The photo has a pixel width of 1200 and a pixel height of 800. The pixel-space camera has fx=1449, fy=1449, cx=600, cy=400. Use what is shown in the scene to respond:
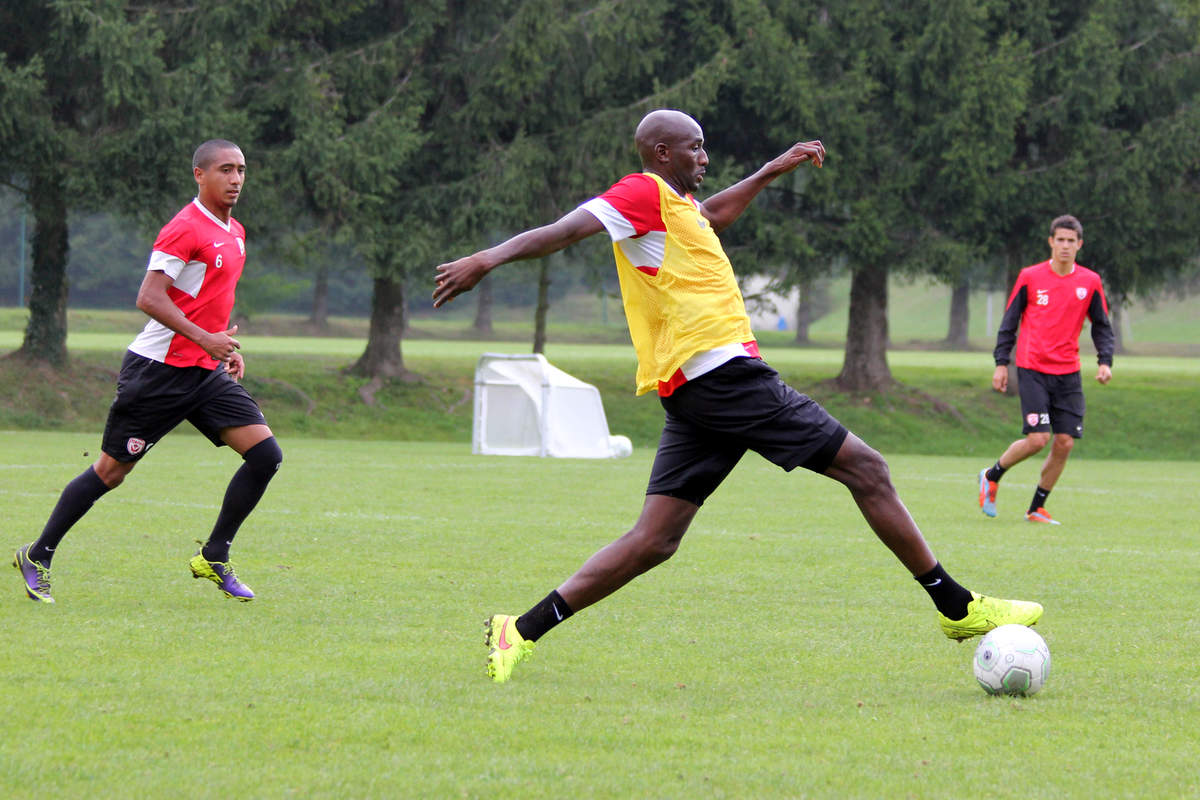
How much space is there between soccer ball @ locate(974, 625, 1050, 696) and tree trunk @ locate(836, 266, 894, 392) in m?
25.7

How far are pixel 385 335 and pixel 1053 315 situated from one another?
63.7 feet

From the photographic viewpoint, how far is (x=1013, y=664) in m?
5.26

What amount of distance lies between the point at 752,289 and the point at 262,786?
29.7 metres

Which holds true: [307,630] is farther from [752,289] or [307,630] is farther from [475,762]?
[752,289]

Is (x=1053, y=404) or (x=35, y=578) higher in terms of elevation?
(x=1053, y=404)

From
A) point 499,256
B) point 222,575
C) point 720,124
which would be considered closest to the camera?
point 499,256

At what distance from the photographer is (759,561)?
30.2 ft

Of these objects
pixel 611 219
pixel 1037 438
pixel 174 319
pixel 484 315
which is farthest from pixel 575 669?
pixel 484 315

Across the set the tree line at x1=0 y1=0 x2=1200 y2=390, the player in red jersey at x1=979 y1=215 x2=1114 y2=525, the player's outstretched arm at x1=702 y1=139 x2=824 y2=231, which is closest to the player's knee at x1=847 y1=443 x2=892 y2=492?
the player's outstretched arm at x1=702 y1=139 x2=824 y2=231

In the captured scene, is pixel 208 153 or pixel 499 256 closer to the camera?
pixel 499 256

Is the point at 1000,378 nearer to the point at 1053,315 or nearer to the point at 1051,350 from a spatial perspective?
the point at 1051,350

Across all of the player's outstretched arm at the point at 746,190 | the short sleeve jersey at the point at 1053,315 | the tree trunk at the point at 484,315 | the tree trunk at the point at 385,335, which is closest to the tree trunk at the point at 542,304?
the tree trunk at the point at 385,335

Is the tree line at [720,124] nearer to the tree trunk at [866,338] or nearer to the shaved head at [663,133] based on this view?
the tree trunk at [866,338]

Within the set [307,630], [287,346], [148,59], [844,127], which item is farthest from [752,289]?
[307,630]
